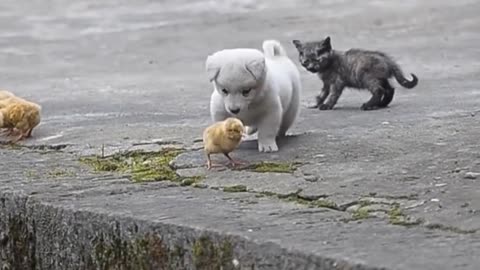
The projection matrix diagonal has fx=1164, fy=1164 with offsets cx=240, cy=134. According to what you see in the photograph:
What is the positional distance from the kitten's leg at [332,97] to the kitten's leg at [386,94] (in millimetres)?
205

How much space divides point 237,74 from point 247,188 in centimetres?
67

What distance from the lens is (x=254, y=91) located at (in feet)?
12.1

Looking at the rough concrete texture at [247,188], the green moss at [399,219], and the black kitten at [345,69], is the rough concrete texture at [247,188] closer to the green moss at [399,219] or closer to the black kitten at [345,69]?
the green moss at [399,219]

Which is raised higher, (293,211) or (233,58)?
(233,58)

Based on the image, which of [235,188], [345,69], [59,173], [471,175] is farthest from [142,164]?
[345,69]

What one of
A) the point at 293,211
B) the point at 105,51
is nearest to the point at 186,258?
the point at 293,211

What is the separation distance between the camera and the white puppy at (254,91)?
3631 millimetres

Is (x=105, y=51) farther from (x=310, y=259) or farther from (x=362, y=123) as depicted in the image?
(x=310, y=259)

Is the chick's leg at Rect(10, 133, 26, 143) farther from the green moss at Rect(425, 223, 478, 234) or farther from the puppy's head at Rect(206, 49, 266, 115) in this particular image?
the green moss at Rect(425, 223, 478, 234)

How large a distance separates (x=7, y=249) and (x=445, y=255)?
1351 mm

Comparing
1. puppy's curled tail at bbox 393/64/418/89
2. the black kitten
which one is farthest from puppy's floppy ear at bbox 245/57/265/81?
puppy's curled tail at bbox 393/64/418/89

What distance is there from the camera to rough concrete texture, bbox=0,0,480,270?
8.01 feet

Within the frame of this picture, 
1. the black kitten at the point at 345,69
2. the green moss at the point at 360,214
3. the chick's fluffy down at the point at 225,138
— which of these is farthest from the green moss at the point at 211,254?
the black kitten at the point at 345,69

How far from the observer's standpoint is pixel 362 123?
4.40 metres
